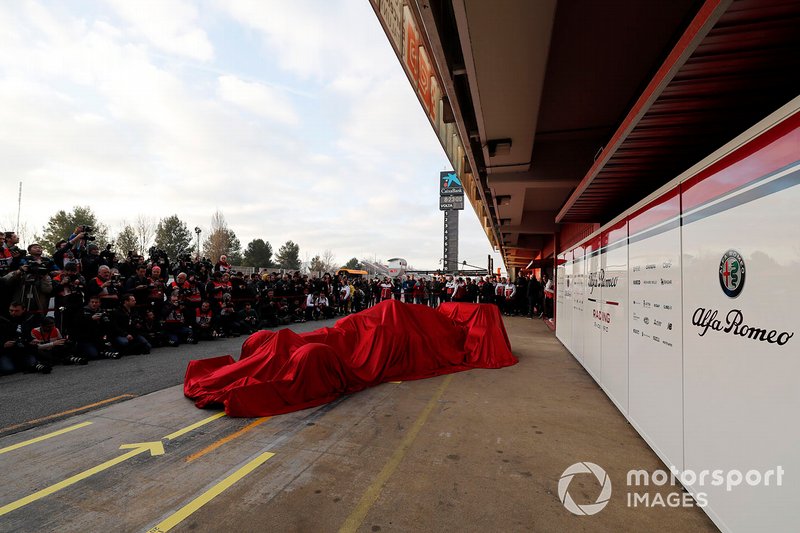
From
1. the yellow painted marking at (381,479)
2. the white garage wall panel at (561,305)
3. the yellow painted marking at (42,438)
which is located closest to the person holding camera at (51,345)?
the yellow painted marking at (42,438)

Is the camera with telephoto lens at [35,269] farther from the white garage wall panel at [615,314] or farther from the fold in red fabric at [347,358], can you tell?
the white garage wall panel at [615,314]

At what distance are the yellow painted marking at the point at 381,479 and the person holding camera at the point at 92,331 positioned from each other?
6.79 metres

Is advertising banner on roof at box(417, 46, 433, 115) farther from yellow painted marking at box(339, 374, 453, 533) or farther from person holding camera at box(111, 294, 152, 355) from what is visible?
person holding camera at box(111, 294, 152, 355)

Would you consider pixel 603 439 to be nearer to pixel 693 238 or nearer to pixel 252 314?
pixel 693 238

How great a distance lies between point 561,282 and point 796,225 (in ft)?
30.9

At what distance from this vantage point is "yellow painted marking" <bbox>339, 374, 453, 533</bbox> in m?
2.52

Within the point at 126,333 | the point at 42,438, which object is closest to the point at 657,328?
the point at 42,438

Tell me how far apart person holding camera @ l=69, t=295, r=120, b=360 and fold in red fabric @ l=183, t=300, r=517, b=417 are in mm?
3435

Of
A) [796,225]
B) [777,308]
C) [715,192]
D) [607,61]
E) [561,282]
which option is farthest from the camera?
[561,282]

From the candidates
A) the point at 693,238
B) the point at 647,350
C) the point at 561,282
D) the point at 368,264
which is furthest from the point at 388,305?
the point at 368,264

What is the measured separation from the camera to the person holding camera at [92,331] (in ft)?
24.3

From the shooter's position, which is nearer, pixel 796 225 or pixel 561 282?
pixel 796 225

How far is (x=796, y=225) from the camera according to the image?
1.88m

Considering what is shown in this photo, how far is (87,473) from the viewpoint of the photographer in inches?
122
